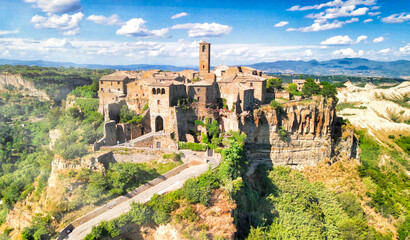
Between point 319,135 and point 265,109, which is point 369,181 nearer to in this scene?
point 319,135

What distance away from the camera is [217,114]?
126 feet

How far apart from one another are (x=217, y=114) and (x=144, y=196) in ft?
51.3

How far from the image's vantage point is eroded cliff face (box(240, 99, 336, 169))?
144 ft

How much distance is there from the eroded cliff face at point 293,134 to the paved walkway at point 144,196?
13.6 metres

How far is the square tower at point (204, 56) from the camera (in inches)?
2037

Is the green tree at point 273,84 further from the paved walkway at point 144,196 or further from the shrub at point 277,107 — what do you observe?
the paved walkway at point 144,196

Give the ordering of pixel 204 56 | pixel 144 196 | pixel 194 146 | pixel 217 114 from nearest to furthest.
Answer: pixel 144 196
pixel 194 146
pixel 217 114
pixel 204 56

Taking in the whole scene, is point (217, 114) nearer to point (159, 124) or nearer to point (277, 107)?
point (159, 124)

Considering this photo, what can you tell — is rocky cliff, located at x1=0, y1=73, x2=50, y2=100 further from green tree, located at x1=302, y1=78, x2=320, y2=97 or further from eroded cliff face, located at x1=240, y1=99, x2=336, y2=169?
green tree, located at x1=302, y1=78, x2=320, y2=97

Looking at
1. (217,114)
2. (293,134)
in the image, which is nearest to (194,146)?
(217,114)

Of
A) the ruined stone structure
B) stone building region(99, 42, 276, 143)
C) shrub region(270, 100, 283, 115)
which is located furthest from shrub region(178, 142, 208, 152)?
shrub region(270, 100, 283, 115)

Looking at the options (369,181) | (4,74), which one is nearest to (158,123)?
(369,181)

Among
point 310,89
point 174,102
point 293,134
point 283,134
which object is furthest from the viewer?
point 310,89

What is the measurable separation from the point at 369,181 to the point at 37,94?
72.3 meters
